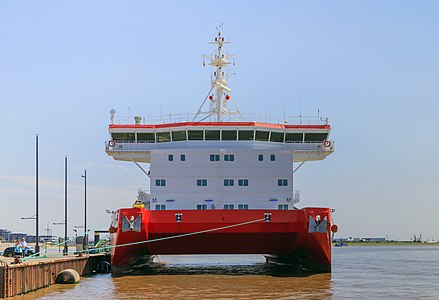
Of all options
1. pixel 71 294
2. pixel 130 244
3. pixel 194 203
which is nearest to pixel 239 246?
pixel 194 203

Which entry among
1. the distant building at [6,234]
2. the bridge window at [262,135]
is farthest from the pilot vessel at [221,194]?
the distant building at [6,234]

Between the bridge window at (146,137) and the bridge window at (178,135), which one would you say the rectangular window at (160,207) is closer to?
the bridge window at (178,135)

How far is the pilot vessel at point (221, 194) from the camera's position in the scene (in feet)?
80.8

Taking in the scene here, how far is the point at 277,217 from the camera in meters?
24.6

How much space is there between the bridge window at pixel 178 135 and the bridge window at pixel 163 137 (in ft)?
0.87

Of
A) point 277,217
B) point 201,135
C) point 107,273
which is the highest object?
point 201,135

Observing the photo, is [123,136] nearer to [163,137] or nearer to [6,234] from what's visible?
[163,137]

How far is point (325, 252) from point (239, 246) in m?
3.38

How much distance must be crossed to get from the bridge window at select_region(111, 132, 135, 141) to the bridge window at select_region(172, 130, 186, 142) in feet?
6.77

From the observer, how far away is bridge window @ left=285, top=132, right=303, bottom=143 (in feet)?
96.9

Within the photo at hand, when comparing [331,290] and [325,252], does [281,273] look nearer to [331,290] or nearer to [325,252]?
[325,252]

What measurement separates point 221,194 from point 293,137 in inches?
177

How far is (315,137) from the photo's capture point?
29.9m

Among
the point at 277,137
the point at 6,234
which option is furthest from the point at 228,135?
the point at 6,234
